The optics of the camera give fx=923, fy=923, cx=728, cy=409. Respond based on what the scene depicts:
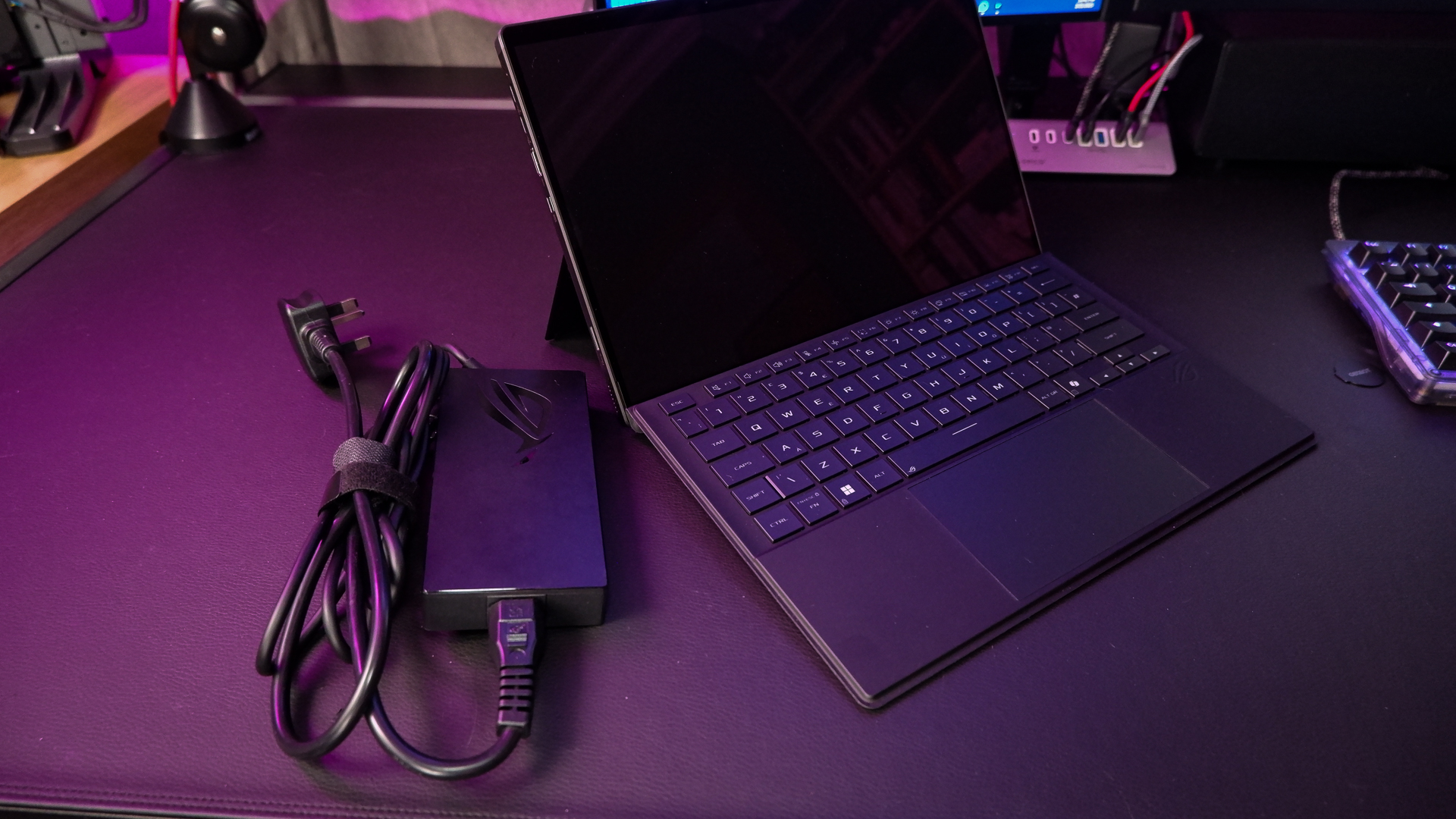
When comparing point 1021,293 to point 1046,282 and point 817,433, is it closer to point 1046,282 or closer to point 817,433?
point 1046,282

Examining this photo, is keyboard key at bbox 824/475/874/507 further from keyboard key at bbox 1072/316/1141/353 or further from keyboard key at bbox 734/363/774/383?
keyboard key at bbox 1072/316/1141/353

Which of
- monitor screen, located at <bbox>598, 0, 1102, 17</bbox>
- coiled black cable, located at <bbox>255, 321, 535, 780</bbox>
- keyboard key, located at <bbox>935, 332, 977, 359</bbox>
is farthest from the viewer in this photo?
monitor screen, located at <bbox>598, 0, 1102, 17</bbox>

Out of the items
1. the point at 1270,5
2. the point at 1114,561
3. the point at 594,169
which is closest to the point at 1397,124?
the point at 1270,5

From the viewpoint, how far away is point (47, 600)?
43 cm

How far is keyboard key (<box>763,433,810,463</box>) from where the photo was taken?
48cm

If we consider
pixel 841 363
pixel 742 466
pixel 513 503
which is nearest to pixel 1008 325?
pixel 841 363

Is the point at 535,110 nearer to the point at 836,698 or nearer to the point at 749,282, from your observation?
the point at 749,282

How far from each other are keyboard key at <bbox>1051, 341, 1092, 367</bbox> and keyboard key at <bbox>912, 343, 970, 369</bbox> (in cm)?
7

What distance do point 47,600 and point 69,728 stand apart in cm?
8

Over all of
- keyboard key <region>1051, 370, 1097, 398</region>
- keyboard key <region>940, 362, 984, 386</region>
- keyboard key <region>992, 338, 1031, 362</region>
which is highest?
keyboard key <region>940, 362, 984, 386</region>

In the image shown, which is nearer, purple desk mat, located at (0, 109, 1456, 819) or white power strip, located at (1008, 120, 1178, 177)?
purple desk mat, located at (0, 109, 1456, 819)

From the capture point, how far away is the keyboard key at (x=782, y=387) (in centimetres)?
52

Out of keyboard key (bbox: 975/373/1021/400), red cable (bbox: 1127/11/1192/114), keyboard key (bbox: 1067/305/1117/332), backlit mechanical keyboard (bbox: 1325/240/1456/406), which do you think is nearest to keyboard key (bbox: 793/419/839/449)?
keyboard key (bbox: 975/373/1021/400)

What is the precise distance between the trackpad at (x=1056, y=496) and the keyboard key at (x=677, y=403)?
0.43ft
